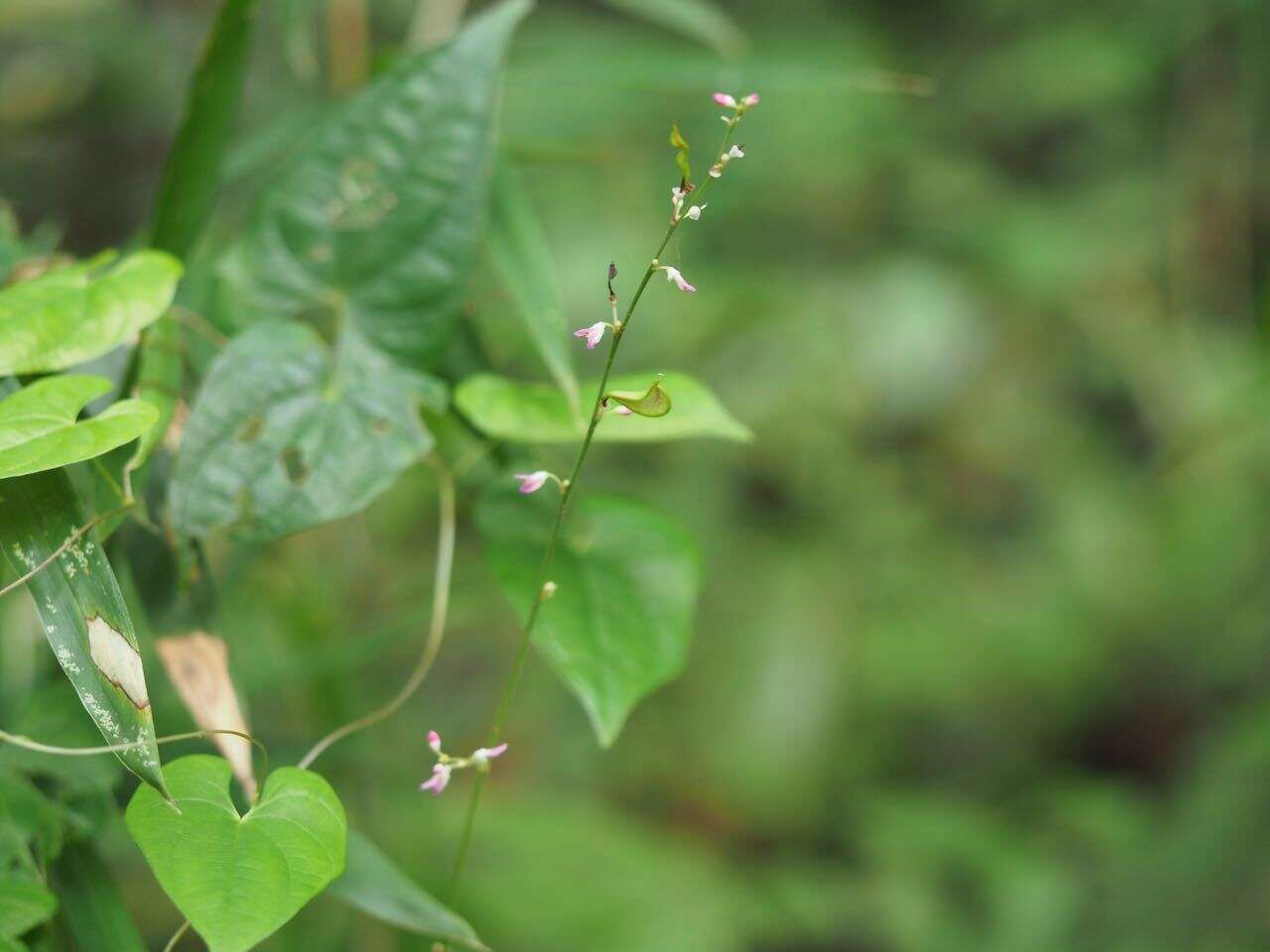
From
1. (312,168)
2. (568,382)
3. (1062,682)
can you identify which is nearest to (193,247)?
(312,168)

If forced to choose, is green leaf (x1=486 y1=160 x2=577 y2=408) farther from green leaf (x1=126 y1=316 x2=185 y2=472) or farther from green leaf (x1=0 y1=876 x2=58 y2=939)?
green leaf (x1=0 y1=876 x2=58 y2=939)

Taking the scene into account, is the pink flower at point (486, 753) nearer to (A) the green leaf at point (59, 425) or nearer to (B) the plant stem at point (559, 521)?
(B) the plant stem at point (559, 521)

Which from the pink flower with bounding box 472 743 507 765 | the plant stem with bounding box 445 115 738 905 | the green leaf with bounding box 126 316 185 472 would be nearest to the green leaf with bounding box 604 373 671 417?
the plant stem with bounding box 445 115 738 905

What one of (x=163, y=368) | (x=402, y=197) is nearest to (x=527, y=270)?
(x=402, y=197)

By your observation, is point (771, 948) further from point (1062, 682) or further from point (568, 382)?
point (568, 382)

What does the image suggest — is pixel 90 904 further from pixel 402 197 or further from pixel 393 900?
pixel 402 197
